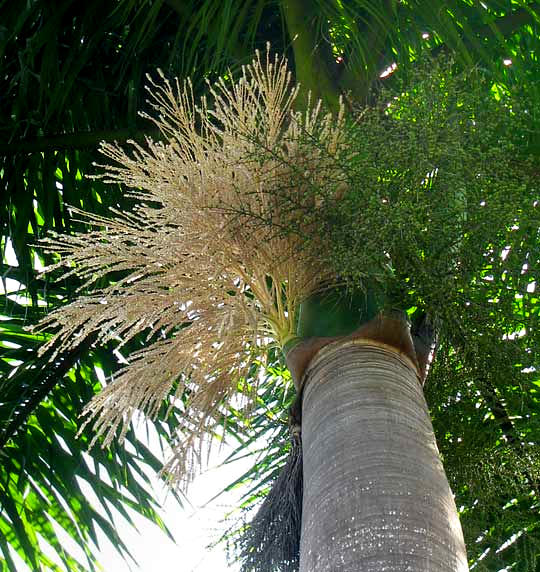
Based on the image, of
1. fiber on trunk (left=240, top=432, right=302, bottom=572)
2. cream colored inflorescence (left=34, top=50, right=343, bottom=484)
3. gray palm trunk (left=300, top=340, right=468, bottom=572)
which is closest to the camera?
gray palm trunk (left=300, top=340, right=468, bottom=572)

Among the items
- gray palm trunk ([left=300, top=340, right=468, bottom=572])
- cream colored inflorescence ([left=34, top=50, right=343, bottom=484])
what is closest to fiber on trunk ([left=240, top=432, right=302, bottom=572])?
cream colored inflorescence ([left=34, top=50, right=343, bottom=484])

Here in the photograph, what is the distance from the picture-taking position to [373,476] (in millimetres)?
1619

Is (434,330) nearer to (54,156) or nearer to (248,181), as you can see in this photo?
(248,181)

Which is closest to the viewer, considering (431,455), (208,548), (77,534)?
(431,455)

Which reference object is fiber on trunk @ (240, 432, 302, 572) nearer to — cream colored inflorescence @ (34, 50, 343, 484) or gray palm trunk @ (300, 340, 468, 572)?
cream colored inflorescence @ (34, 50, 343, 484)

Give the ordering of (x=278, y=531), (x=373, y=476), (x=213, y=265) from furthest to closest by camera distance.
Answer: (x=278, y=531)
(x=213, y=265)
(x=373, y=476)

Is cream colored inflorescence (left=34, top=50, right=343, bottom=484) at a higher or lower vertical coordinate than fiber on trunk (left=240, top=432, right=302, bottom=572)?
higher

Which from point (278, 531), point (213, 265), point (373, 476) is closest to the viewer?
point (373, 476)

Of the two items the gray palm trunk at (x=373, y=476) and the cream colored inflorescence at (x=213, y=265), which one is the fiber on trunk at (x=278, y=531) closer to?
the cream colored inflorescence at (x=213, y=265)

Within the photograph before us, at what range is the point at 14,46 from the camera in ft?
13.0

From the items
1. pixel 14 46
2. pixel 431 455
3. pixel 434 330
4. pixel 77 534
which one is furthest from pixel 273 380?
pixel 431 455

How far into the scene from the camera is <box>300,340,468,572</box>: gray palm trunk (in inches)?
58.2

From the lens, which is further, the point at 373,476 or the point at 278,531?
the point at 278,531

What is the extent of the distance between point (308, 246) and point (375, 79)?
3.89 ft
